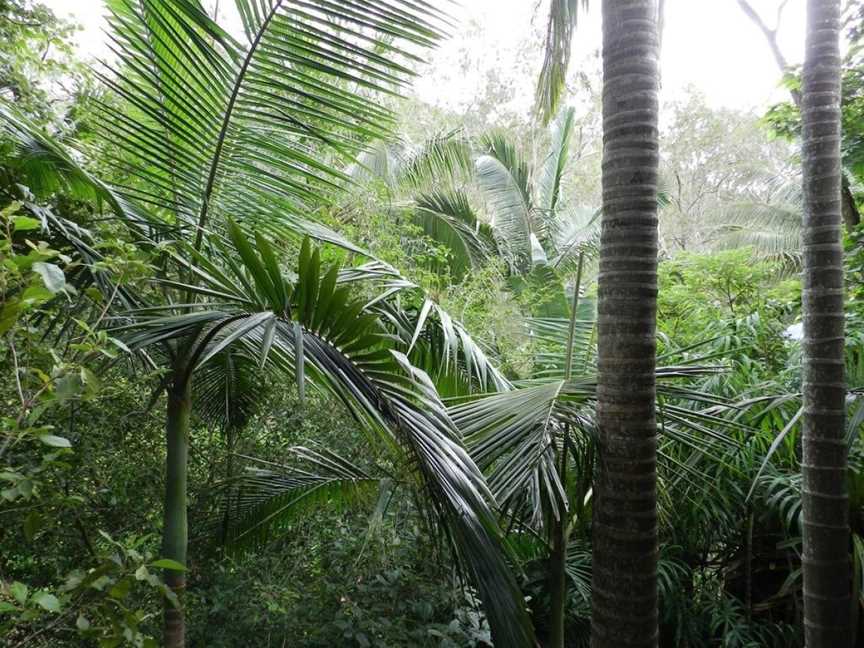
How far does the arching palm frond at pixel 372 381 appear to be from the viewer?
6.08 feet

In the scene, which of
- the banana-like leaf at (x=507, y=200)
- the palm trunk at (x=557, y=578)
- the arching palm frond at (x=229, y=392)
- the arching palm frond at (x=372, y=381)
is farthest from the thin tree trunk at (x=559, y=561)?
the banana-like leaf at (x=507, y=200)

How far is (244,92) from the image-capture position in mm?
2523

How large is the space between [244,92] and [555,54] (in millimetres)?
1903

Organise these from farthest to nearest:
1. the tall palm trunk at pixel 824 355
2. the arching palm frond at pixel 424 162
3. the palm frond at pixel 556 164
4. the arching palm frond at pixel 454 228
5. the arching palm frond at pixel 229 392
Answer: the palm frond at pixel 556 164, the arching palm frond at pixel 454 228, the arching palm frond at pixel 424 162, the arching palm frond at pixel 229 392, the tall palm trunk at pixel 824 355

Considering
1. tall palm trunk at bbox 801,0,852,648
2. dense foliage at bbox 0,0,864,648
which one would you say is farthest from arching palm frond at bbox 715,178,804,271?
tall palm trunk at bbox 801,0,852,648

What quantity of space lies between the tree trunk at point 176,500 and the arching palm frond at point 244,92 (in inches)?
23.6

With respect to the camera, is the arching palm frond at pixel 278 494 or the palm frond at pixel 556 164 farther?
the palm frond at pixel 556 164

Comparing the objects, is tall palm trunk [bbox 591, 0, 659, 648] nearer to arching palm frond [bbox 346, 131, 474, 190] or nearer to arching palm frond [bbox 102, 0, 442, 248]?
arching palm frond [bbox 102, 0, 442, 248]

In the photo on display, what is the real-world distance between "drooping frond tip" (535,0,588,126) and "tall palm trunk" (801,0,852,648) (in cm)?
110

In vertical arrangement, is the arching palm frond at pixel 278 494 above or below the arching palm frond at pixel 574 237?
below

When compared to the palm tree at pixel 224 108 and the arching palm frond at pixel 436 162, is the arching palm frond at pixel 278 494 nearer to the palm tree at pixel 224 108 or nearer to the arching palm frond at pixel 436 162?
the palm tree at pixel 224 108

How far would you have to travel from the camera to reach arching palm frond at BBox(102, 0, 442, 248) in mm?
2266

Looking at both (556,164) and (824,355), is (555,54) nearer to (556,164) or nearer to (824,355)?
(824,355)

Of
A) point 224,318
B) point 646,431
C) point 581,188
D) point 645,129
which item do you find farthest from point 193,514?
point 581,188
